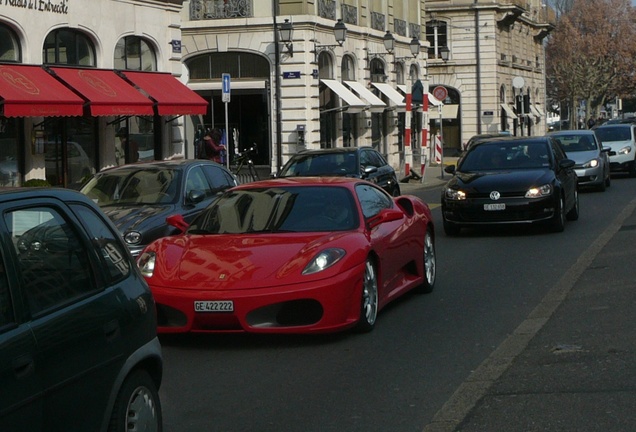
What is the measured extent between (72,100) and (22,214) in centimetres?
2039

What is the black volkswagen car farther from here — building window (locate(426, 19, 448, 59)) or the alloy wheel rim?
building window (locate(426, 19, 448, 59))

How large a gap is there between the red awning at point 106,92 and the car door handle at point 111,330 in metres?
20.9

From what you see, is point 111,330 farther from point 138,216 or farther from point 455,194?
point 455,194

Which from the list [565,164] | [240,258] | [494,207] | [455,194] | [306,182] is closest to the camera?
[240,258]

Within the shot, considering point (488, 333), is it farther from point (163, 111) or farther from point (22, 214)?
point (163, 111)

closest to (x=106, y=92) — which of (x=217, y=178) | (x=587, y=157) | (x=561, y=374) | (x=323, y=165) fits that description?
(x=323, y=165)

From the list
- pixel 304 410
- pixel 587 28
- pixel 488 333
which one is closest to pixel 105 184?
pixel 488 333

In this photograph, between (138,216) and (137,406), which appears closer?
(137,406)

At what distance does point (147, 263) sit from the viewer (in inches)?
388

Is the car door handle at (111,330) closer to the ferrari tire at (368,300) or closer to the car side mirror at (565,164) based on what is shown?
the ferrari tire at (368,300)

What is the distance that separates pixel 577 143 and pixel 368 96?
53.6 feet

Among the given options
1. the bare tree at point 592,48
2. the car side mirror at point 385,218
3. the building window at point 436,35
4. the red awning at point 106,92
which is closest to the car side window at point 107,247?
the car side mirror at point 385,218

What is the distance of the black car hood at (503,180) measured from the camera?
58.3ft

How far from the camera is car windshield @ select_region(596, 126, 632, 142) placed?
3641 cm
